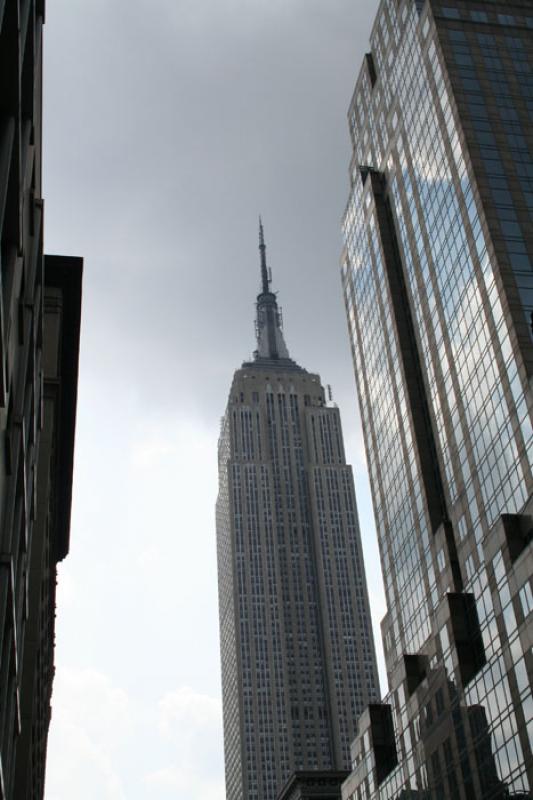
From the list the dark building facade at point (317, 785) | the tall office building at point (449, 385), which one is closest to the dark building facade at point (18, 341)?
the tall office building at point (449, 385)

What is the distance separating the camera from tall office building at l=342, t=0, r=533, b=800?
65.2 m

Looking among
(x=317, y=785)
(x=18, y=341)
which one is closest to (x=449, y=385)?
(x=18, y=341)

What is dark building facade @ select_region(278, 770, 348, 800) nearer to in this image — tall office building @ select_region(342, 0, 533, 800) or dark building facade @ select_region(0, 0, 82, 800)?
tall office building @ select_region(342, 0, 533, 800)

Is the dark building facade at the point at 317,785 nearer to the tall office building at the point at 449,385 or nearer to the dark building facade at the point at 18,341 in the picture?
the tall office building at the point at 449,385

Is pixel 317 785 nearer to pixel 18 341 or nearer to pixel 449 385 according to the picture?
pixel 449 385

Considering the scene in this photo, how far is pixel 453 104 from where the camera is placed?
85375 millimetres

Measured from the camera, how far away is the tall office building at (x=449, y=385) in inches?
2566

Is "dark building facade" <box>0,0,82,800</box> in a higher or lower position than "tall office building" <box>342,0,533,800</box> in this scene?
lower

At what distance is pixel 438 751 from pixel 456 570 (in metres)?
13.4

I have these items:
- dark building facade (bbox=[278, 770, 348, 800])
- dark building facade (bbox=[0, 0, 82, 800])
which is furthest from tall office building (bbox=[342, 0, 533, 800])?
dark building facade (bbox=[278, 770, 348, 800])

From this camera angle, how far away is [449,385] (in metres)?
82.6

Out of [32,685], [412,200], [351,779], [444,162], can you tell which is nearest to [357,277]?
[412,200]

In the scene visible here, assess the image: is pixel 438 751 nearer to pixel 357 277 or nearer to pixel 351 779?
pixel 351 779

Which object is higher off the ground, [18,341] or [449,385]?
[449,385]
